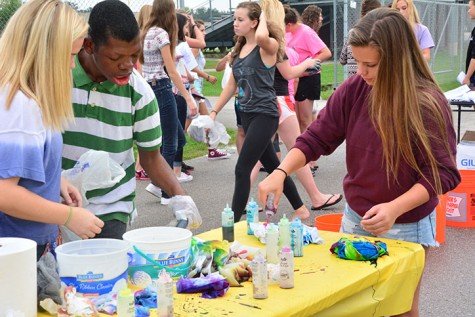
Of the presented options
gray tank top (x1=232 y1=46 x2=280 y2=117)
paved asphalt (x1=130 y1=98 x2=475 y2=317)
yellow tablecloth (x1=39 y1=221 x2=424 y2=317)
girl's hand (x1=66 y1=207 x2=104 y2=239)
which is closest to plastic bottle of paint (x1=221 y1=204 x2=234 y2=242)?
yellow tablecloth (x1=39 y1=221 x2=424 y2=317)

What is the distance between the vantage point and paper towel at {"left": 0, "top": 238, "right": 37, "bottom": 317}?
84.4 inches

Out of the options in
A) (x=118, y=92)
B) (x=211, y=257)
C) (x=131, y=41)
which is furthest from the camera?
(x=118, y=92)

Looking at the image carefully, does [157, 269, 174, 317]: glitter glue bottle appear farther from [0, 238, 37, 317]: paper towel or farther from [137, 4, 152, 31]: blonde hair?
[137, 4, 152, 31]: blonde hair

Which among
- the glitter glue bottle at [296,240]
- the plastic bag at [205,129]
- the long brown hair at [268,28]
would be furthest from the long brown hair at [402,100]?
the plastic bag at [205,129]

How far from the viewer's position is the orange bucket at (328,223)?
4.40 m

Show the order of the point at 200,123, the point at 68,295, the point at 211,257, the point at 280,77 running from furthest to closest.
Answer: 1. the point at 280,77
2. the point at 200,123
3. the point at 211,257
4. the point at 68,295

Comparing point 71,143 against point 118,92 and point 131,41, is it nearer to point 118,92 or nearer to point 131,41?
point 118,92

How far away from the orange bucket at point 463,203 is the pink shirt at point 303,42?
2.97 metres

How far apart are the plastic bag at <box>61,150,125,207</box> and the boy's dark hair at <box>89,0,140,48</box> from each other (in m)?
0.49

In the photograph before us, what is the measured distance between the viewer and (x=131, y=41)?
3.10 metres

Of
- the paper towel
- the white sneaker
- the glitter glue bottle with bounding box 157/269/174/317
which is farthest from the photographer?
the white sneaker

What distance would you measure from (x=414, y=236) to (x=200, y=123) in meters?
3.53

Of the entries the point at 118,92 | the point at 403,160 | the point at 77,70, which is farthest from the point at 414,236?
the point at 77,70

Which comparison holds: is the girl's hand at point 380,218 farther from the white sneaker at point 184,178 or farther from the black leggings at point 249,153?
the white sneaker at point 184,178
